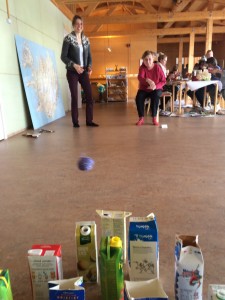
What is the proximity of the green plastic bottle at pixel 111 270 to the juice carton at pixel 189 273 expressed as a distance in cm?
17

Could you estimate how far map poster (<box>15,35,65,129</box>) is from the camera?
3930 mm

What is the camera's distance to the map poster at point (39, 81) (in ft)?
12.9

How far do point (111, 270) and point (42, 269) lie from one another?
20 centimetres

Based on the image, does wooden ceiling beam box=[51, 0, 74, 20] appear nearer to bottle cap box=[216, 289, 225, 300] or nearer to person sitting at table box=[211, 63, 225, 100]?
person sitting at table box=[211, 63, 225, 100]

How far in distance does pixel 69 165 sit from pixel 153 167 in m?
0.65

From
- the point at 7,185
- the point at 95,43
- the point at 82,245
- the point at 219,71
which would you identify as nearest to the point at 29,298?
the point at 82,245

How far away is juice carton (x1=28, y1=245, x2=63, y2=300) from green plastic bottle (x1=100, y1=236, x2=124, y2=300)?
0.14 meters

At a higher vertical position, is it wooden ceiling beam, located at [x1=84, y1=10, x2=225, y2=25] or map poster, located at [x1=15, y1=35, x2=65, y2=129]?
wooden ceiling beam, located at [x1=84, y1=10, x2=225, y2=25]

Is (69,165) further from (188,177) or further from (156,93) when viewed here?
(156,93)

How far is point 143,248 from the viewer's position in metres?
0.88

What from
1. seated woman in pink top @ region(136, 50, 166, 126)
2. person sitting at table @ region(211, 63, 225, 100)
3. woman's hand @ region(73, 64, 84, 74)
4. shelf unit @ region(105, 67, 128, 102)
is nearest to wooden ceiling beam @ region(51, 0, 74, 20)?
woman's hand @ region(73, 64, 84, 74)

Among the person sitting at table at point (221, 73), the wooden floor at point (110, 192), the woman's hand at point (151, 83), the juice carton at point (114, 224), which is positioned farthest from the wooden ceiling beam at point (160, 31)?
the juice carton at point (114, 224)

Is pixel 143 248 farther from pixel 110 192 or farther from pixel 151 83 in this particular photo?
pixel 151 83

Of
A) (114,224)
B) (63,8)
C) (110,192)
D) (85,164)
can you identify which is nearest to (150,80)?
(85,164)
